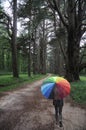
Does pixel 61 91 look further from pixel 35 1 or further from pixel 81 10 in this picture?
pixel 81 10

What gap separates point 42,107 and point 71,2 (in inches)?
489

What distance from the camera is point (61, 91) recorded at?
635 cm

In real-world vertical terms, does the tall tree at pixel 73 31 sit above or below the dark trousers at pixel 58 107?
above

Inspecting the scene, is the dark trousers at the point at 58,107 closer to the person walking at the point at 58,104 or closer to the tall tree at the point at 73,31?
the person walking at the point at 58,104

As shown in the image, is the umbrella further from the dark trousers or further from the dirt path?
the dirt path

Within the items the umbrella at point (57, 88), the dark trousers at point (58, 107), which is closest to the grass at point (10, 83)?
the dark trousers at point (58, 107)

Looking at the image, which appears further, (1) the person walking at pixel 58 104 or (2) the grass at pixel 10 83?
(2) the grass at pixel 10 83

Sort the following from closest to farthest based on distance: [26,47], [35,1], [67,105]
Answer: [67,105]
[35,1]
[26,47]

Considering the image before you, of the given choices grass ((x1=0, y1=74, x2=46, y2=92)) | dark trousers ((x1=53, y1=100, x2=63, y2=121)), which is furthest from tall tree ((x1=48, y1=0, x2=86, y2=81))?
dark trousers ((x1=53, y1=100, x2=63, y2=121))

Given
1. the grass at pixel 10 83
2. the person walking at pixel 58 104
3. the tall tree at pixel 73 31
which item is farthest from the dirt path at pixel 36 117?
the tall tree at pixel 73 31

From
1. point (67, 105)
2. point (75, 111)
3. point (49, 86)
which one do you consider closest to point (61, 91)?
point (49, 86)

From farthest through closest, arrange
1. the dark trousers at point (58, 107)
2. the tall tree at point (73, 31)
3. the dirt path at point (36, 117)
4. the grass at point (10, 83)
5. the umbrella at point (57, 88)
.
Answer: the tall tree at point (73, 31)
the grass at point (10, 83)
the dark trousers at point (58, 107)
the dirt path at point (36, 117)
the umbrella at point (57, 88)

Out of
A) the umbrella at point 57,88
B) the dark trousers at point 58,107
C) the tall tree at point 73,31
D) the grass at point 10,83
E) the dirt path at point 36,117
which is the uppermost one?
the tall tree at point 73,31

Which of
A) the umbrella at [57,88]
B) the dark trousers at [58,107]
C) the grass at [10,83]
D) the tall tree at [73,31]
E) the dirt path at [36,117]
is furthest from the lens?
the tall tree at [73,31]
